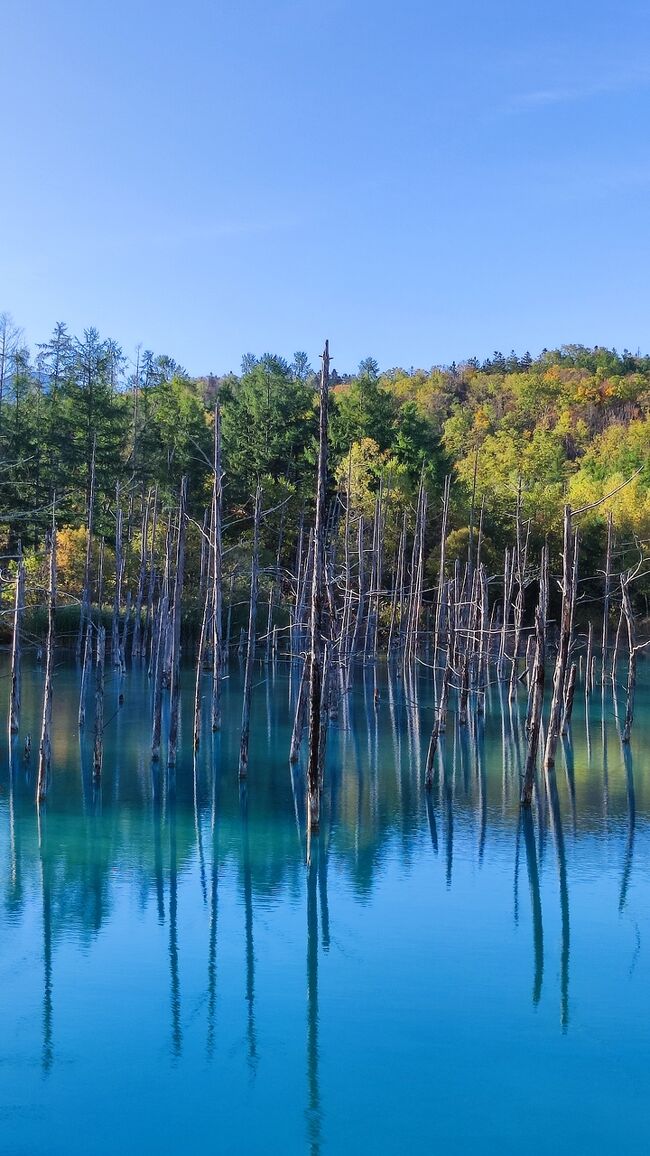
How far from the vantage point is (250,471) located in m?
48.1

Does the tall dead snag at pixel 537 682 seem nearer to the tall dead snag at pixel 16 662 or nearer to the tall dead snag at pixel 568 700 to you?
the tall dead snag at pixel 568 700

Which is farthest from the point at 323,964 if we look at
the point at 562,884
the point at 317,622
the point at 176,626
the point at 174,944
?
the point at 176,626

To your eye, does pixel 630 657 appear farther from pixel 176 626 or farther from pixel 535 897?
pixel 176 626

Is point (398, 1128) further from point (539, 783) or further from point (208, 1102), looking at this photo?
point (539, 783)

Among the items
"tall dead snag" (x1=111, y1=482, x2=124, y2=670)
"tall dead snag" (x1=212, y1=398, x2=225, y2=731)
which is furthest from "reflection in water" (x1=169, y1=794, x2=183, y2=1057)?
"tall dead snag" (x1=111, y1=482, x2=124, y2=670)

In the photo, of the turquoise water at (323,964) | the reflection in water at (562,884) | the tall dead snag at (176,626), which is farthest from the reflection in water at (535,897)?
Result: the tall dead snag at (176,626)

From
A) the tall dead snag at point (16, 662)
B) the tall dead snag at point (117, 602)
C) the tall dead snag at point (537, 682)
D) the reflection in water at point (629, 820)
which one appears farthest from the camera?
the tall dead snag at point (117, 602)

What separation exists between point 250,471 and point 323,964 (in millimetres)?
38325

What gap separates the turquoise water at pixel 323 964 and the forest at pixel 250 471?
54.2 ft

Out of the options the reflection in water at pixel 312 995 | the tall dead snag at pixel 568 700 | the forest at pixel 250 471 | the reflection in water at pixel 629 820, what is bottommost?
the reflection in water at pixel 312 995

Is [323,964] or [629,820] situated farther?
[629,820]

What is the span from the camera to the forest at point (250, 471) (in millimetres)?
38281

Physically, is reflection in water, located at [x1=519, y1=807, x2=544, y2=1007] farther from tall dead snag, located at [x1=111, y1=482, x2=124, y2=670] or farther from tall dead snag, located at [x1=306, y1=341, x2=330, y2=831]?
tall dead snag, located at [x1=111, y1=482, x2=124, y2=670]

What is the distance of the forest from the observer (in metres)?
38.3
